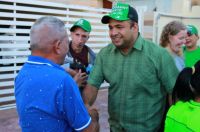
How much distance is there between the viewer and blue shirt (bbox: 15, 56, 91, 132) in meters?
1.54

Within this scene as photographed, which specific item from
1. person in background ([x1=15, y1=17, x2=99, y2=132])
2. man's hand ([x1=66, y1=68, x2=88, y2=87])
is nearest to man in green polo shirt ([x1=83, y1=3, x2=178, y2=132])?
man's hand ([x1=66, y1=68, x2=88, y2=87])

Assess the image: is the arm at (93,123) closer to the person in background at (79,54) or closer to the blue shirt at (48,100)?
the blue shirt at (48,100)

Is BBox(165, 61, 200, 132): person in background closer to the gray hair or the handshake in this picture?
the gray hair

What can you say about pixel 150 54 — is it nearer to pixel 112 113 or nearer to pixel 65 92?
pixel 112 113

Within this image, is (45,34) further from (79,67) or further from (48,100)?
(79,67)

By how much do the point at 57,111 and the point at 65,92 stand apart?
0.37 ft

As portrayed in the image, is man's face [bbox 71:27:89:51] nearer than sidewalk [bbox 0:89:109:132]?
Yes

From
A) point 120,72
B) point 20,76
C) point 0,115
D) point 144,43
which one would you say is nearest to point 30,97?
point 20,76

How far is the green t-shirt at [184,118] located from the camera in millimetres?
1530

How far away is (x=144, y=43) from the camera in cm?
232

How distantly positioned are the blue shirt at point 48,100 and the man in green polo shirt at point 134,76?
0.74 m

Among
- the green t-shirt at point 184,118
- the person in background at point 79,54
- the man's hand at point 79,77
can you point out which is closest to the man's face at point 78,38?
the person in background at point 79,54

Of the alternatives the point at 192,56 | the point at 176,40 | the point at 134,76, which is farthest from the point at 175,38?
the point at 192,56

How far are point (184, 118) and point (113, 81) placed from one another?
86 centimetres
